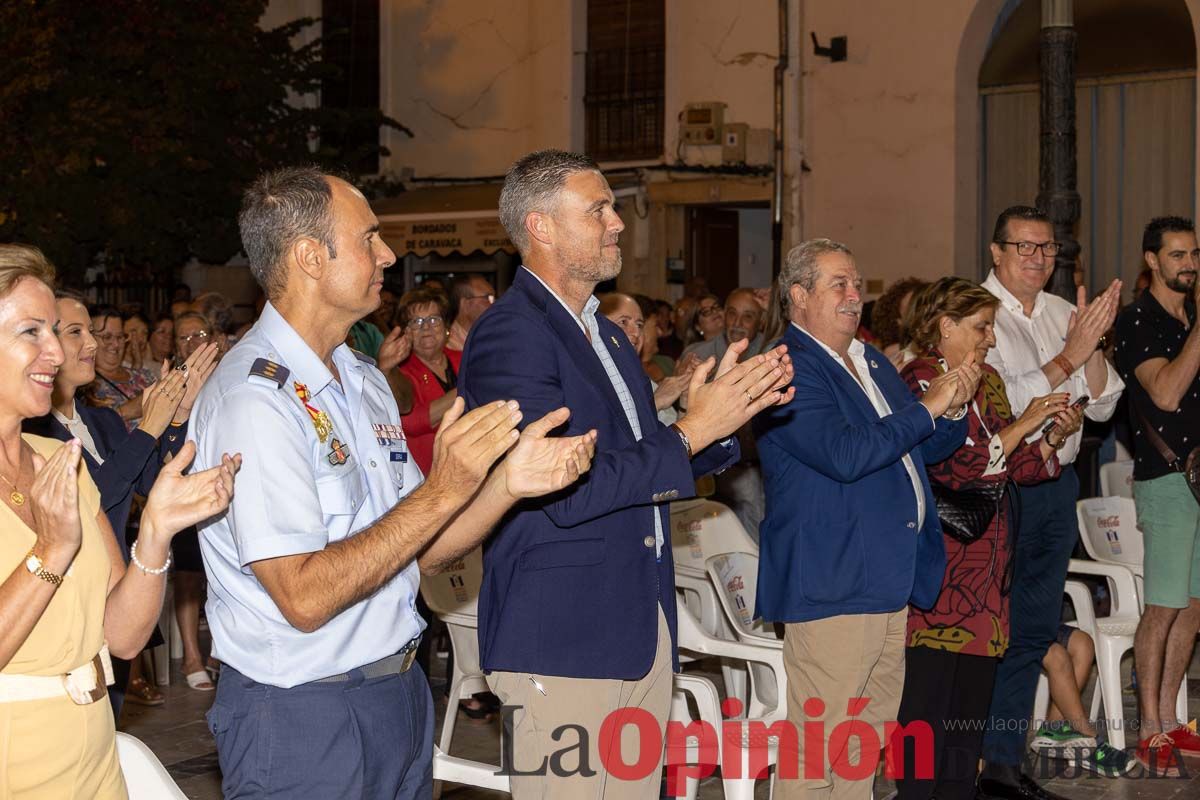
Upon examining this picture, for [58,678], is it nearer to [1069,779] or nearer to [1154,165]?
[1069,779]

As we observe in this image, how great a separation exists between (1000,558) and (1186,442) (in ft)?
4.90

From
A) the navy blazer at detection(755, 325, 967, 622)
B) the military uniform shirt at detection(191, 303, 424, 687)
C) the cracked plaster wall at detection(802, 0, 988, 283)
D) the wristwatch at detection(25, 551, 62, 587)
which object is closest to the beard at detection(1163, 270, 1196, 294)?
the navy blazer at detection(755, 325, 967, 622)

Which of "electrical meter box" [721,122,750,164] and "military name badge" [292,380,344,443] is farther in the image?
"electrical meter box" [721,122,750,164]

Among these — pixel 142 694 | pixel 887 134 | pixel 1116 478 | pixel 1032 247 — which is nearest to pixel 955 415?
pixel 1032 247

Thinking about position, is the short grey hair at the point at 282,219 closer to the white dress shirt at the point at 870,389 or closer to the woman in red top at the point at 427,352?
the white dress shirt at the point at 870,389

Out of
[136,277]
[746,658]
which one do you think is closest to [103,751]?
[746,658]

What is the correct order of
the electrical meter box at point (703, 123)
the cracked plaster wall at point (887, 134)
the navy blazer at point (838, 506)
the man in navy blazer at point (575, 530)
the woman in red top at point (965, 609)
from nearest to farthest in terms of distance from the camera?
the man in navy blazer at point (575, 530), the navy blazer at point (838, 506), the woman in red top at point (965, 609), the cracked plaster wall at point (887, 134), the electrical meter box at point (703, 123)

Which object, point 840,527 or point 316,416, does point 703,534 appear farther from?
point 316,416

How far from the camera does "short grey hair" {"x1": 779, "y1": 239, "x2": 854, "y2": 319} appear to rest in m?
4.57

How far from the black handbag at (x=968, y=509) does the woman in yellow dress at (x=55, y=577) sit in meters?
2.91

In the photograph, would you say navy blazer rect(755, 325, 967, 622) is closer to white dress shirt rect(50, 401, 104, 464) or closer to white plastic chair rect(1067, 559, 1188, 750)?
white plastic chair rect(1067, 559, 1188, 750)

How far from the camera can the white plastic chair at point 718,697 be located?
→ 468cm

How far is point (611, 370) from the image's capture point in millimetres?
3537

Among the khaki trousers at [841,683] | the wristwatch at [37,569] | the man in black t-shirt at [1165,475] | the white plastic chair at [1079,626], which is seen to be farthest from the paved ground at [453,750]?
the wristwatch at [37,569]
